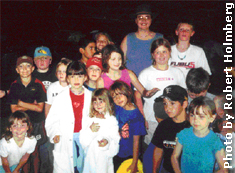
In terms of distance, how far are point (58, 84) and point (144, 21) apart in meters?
1.14

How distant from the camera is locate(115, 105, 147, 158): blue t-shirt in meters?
2.36

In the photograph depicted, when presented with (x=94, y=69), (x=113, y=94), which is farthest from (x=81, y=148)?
(x=94, y=69)

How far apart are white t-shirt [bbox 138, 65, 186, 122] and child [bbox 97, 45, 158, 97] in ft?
0.17

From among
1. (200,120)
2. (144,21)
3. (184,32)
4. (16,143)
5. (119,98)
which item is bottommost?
(16,143)

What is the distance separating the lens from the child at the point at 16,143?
8.09 ft

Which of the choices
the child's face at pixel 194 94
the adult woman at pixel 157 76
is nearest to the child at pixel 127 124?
the adult woman at pixel 157 76

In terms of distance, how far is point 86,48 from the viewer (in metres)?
2.54

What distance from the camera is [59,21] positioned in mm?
2529

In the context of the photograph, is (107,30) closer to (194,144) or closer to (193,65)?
(193,65)

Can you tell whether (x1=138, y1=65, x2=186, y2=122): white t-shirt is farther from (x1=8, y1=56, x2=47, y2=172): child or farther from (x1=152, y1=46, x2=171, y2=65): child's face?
(x1=8, y1=56, x2=47, y2=172): child

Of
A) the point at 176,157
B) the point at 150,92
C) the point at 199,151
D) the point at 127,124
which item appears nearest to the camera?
the point at 199,151

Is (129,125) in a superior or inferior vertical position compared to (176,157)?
superior

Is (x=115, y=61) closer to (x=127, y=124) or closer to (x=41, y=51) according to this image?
(x=127, y=124)

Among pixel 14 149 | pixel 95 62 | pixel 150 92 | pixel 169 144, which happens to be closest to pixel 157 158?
pixel 169 144
